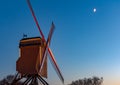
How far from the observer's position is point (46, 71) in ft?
118

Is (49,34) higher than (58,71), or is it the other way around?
(49,34)

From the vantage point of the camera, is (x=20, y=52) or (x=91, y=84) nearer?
(x=20, y=52)

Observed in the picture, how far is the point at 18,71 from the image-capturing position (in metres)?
34.8

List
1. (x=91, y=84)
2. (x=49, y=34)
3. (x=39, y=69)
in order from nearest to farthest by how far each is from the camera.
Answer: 1. (x=39, y=69)
2. (x=49, y=34)
3. (x=91, y=84)

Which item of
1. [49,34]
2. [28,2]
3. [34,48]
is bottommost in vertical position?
[34,48]

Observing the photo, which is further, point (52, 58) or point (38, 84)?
point (52, 58)

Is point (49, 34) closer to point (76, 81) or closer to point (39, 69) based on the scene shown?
point (39, 69)

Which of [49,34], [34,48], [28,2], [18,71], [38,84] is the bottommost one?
[38,84]

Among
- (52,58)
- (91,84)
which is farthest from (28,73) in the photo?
(91,84)

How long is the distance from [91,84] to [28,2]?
53.9 m

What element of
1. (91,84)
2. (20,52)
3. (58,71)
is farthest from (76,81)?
(20,52)

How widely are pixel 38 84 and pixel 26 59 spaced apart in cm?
385

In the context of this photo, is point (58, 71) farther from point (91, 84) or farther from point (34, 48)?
point (91, 84)

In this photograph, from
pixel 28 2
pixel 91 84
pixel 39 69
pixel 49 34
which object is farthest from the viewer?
pixel 91 84
